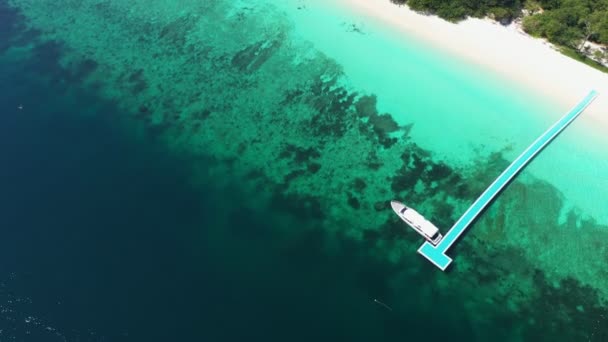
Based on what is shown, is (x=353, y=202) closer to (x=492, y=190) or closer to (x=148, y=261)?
(x=492, y=190)

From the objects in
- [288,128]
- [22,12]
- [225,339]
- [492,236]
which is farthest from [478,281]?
[22,12]

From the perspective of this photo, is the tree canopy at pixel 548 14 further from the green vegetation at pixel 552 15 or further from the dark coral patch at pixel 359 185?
the dark coral patch at pixel 359 185

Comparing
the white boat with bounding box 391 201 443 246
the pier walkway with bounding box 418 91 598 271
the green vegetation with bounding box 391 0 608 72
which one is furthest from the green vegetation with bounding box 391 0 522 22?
the white boat with bounding box 391 201 443 246

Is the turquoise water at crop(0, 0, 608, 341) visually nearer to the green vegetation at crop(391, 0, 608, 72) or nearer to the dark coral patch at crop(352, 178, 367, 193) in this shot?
the dark coral patch at crop(352, 178, 367, 193)

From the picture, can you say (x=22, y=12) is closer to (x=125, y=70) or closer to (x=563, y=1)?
(x=125, y=70)

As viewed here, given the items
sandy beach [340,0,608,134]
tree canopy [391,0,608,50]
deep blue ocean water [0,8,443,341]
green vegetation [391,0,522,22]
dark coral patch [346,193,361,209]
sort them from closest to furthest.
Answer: deep blue ocean water [0,8,443,341] → dark coral patch [346,193,361,209] → sandy beach [340,0,608,134] → tree canopy [391,0,608,50] → green vegetation [391,0,522,22]

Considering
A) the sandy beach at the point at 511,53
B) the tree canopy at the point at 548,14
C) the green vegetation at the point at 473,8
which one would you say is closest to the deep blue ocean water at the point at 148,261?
the sandy beach at the point at 511,53
